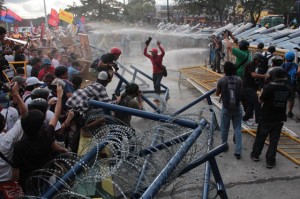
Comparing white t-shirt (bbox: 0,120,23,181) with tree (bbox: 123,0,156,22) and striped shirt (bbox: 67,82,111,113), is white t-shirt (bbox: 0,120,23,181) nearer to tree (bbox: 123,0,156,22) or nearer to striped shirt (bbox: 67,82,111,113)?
striped shirt (bbox: 67,82,111,113)

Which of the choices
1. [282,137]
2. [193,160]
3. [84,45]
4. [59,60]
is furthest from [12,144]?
[84,45]

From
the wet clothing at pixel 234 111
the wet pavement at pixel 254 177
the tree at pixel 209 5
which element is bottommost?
the wet pavement at pixel 254 177

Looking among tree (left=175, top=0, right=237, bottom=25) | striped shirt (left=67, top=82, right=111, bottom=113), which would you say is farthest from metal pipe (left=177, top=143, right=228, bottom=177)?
tree (left=175, top=0, right=237, bottom=25)

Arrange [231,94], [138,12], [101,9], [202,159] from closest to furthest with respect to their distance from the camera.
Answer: [202,159], [231,94], [101,9], [138,12]

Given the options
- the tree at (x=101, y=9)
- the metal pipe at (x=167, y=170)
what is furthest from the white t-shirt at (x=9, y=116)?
the tree at (x=101, y=9)

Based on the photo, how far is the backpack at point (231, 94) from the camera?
5086 millimetres

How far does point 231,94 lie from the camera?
5086 mm

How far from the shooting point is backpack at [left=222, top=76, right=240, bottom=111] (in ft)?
16.7

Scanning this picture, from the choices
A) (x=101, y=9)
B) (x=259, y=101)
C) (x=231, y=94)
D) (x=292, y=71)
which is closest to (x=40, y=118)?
(x=231, y=94)

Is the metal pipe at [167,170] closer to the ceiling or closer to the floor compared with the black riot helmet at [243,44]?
closer to the floor

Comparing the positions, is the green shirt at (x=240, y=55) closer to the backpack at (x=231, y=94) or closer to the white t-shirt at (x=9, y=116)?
the backpack at (x=231, y=94)

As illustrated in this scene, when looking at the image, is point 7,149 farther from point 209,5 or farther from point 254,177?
point 209,5

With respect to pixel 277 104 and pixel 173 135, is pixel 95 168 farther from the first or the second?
pixel 277 104

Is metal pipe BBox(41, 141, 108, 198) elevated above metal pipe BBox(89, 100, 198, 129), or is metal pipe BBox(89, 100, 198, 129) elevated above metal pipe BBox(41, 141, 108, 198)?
metal pipe BBox(89, 100, 198, 129)
